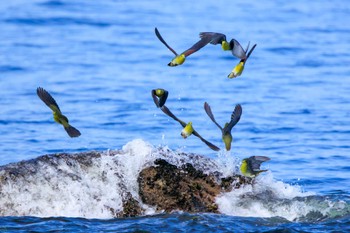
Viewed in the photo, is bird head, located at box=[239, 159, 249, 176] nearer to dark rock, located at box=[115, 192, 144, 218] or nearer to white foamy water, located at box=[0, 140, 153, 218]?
white foamy water, located at box=[0, 140, 153, 218]

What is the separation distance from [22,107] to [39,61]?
319 cm

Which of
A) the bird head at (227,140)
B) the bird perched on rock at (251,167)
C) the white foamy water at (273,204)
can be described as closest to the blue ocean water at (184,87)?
the white foamy water at (273,204)

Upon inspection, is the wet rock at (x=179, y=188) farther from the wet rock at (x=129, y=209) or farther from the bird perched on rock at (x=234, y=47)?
the bird perched on rock at (x=234, y=47)

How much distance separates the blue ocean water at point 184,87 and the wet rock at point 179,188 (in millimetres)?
181

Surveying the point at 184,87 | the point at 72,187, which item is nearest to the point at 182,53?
the point at 72,187

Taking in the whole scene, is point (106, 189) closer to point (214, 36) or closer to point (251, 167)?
point (251, 167)

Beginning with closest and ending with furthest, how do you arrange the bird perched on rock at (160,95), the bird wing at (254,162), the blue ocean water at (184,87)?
1. the bird perched on rock at (160,95)
2. the bird wing at (254,162)
3. the blue ocean water at (184,87)

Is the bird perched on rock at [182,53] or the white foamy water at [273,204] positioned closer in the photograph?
the bird perched on rock at [182,53]

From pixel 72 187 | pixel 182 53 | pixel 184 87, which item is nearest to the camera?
pixel 182 53

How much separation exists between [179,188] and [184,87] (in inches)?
287

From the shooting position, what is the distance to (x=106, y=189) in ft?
28.0

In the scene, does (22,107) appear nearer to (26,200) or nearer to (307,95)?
(307,95)

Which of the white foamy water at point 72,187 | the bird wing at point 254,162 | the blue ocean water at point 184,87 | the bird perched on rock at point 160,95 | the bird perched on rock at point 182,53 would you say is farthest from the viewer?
the blue ocean water at point 184,87

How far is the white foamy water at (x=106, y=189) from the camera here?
841cm
